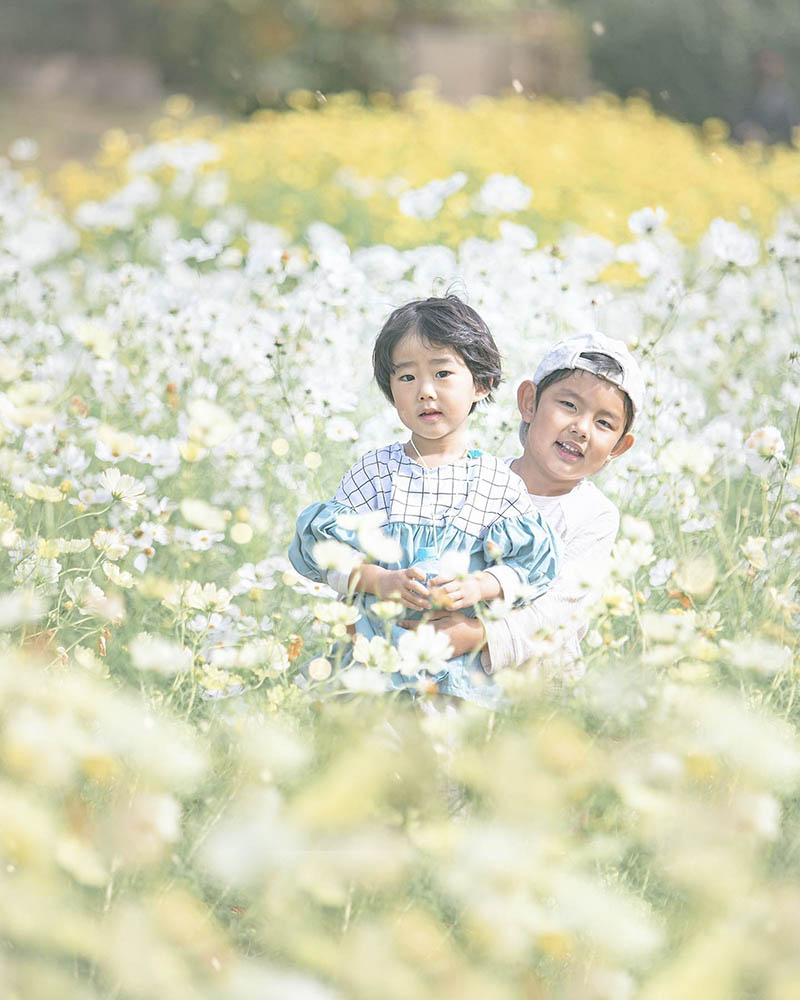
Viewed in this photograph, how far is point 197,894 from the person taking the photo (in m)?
1.54

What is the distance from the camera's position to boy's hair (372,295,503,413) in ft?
6.23

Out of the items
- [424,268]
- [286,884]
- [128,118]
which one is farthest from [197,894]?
[128,118]

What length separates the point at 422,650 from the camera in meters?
1.69

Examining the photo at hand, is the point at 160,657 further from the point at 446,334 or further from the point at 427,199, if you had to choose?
the point at 427,199

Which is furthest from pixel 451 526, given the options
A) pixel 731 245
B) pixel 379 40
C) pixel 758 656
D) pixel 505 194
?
pixel 379 40

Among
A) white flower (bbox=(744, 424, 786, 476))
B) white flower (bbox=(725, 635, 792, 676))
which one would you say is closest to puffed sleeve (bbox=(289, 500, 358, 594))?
white flower (bbox=(725, 635, 792, 676))

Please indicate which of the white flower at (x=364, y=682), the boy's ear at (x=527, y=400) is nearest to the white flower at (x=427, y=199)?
the boy's ear at (x=527, y=400)

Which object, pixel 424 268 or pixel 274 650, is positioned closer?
pixel 274 650

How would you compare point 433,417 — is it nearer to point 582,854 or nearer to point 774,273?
point 582,854

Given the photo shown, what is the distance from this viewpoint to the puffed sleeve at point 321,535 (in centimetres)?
188

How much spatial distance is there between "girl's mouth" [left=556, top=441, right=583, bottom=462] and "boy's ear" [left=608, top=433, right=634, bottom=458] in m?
0.08

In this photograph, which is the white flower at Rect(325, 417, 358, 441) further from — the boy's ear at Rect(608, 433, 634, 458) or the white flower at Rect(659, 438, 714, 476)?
the white flower at Rect(659, 438, 714, 476)

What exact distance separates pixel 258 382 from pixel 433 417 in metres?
1.22

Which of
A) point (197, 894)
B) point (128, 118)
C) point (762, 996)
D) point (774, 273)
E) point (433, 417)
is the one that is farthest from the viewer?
point (128, 118)
